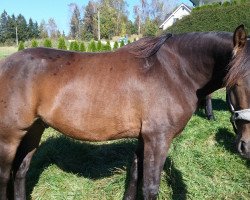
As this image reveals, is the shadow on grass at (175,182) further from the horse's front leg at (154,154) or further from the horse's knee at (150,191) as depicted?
the horse's front leg at (154,154)

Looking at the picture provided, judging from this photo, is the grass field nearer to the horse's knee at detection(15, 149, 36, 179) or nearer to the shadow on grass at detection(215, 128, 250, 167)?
the shadow on grass at detection(215, 128, 250, 167)

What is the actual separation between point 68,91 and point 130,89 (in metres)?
0.55

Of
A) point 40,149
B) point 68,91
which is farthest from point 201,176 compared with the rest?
point 40,149

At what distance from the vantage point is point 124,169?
3.97 metres

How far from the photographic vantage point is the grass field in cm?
360

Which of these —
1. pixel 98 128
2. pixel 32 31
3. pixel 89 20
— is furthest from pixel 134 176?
pixel 32 31

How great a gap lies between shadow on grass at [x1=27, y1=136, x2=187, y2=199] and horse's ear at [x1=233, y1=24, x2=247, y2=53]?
191 cm

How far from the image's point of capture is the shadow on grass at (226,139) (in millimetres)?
4536

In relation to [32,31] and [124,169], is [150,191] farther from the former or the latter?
[32,31]

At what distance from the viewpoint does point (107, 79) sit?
2.76m

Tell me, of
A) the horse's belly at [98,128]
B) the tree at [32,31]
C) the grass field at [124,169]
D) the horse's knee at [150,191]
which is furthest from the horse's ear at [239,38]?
the tree at [32,31]

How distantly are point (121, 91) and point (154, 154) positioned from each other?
0.61m

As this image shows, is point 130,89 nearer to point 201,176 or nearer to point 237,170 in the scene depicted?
point 201,176

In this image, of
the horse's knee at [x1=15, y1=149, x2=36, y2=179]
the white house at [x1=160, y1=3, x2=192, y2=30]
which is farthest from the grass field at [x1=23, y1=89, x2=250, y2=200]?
the white house at [x1=160, y1=3, x2=192, y2=30]
